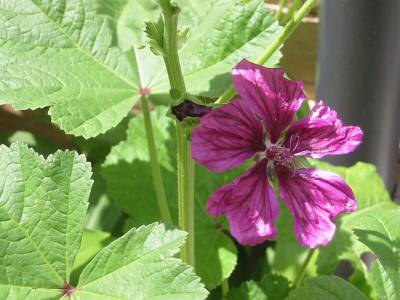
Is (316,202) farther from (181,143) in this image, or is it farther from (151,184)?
(151,184)

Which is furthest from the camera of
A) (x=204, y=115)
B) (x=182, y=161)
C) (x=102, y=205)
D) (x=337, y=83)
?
(x=102, y=205)

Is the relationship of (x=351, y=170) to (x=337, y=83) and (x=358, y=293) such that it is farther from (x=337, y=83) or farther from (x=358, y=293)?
(x=358, y=293)

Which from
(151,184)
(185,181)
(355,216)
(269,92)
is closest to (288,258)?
(355,216)

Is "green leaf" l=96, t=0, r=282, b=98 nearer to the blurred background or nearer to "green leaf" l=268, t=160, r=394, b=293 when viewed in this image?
the blurred background

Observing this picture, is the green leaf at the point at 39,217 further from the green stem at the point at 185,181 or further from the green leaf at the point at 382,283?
the green leaf at the point at 382,283

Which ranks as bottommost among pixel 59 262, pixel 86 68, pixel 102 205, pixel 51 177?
pixel 102 205

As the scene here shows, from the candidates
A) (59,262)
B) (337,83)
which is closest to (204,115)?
(59,262)

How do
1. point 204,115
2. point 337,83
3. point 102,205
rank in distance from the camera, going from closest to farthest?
point 204,115, point 337,83, point 102,205
